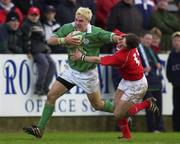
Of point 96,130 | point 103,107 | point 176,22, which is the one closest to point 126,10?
point 176,22

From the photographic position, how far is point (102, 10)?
22.0 m

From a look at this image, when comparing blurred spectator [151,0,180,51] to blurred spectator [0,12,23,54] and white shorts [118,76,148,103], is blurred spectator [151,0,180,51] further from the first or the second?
white shorts [118,76,148,103]

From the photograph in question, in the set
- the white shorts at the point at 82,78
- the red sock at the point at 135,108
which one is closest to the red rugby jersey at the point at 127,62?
the red sock at the point at 135,108

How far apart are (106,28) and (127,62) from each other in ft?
18.7

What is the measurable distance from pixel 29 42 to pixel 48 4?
1754 millimetres

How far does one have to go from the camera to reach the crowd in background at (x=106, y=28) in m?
20.2

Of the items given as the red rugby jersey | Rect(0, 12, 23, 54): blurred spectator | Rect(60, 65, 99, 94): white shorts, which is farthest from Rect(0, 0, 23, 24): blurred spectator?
the red rugby jersey

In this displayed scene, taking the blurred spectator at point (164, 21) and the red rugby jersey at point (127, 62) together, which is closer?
the red rugby jersey at point (127, 62)

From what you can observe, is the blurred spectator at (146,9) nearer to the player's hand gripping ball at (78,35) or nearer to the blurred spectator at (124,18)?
the blurred spectator at (124,18)

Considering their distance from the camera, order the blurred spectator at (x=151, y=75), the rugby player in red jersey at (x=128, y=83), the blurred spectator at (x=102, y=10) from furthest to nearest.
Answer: the blurred spectator at (x=102, y=10)
the blurred spectator at (x=151, y=75)
the rugby player in red jersey at (x=128, y=83)

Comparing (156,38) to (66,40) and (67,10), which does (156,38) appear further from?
(66,40)

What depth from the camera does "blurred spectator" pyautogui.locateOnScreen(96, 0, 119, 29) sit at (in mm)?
21906

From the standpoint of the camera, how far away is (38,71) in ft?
66.9

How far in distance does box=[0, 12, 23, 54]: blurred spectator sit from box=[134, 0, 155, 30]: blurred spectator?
3.66 meters
